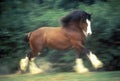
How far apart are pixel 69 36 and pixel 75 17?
1.88 ft

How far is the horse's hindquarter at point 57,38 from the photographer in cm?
1138

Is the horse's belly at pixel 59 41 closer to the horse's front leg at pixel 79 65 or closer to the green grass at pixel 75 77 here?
the horse's front leg at pixel 79 65

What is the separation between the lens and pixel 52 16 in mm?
14211

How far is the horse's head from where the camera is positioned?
36.3 feet

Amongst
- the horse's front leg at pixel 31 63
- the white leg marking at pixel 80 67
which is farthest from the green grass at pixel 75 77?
the horse's front leg at pixel 31 63

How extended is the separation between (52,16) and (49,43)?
2.77 metres

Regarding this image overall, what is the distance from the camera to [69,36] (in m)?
11.3

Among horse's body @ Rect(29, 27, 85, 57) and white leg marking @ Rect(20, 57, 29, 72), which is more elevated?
horse's body @ Rect(29, 27, 85, 57)

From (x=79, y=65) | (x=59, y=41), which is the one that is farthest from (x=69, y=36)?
(x=79, y=65)

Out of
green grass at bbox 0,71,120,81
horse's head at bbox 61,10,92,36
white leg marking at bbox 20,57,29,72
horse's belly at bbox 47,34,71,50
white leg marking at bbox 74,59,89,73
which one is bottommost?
→ green grass at bbox 0,71,120,81

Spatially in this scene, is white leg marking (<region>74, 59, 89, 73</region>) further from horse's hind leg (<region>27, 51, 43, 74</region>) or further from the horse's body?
horse's hind leg (<region>27, 51, 43, 74</region>)

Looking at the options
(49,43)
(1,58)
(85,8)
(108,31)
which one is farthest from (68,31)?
(1,58)

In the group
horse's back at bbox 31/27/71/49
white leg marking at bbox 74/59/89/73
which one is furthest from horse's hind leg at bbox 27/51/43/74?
white leg marking at bbox 74/59/89/73

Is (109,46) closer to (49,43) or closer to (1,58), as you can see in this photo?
(49,43)
